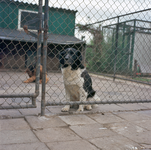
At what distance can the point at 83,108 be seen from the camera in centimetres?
320

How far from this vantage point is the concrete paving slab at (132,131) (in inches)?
78.2

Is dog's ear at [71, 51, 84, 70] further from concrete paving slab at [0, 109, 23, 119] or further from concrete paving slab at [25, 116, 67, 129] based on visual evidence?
concrete paving slab at [0, 109, 23, 119]

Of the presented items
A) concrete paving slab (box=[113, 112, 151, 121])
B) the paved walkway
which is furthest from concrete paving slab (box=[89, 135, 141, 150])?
concrete paving slab (box=[113, 112, 151, 121])

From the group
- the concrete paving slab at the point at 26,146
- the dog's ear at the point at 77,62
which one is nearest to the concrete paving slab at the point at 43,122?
the concrete paving slab at the point at 26,146

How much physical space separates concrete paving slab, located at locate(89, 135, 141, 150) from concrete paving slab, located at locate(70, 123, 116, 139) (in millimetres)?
106

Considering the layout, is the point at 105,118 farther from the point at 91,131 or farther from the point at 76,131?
the point at 76,131

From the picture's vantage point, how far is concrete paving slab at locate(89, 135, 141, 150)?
1.76 m

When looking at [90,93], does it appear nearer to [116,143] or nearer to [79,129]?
[79,129]

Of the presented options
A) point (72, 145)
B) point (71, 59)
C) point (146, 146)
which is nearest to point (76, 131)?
point (72, 145)

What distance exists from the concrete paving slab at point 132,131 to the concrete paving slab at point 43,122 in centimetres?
65

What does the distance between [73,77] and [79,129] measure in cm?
99

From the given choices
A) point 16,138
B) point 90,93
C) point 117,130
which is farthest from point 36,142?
point 90,93

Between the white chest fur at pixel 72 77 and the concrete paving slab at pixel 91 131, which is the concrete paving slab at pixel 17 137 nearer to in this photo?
the concrete paving slab at pixel 91 131

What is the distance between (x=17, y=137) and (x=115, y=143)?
39.2 inches
